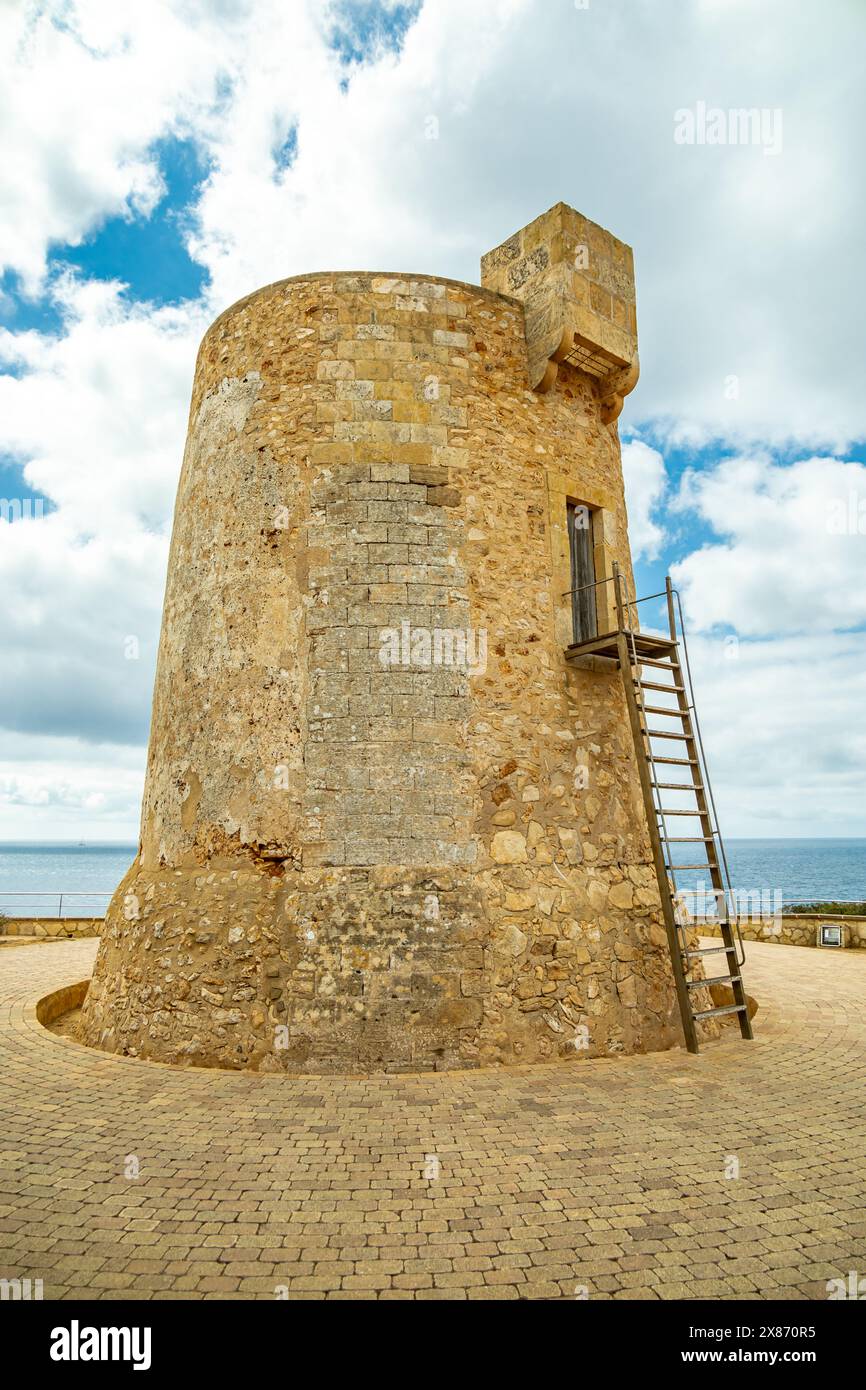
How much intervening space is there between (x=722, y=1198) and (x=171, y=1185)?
114 inches

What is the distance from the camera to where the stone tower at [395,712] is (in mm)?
6559

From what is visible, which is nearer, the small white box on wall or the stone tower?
the stone tower

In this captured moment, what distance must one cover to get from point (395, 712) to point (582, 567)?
293 cm

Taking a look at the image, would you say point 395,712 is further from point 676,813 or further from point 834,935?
point 834,935

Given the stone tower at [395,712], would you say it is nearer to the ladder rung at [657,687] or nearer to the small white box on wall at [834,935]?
the ladder rung at [657,687]

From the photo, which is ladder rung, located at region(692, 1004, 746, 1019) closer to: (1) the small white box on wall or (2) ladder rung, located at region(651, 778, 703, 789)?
(2) ladder rung, located at region(651, 778, 703, 789)

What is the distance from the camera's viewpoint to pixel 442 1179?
4242mm

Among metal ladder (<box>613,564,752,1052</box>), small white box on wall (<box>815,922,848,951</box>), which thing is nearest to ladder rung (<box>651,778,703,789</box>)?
metal ladder (<box>613,564,752,1052</box>)

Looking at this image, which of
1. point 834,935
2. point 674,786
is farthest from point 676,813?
point 834,935

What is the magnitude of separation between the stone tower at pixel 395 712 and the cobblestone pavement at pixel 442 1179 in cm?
55

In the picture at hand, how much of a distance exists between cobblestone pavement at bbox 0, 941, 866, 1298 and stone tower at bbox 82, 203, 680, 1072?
55 cm

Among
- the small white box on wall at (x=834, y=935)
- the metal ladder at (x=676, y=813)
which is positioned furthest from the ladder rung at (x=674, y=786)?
the small white box on wall at (x=834, y=935)

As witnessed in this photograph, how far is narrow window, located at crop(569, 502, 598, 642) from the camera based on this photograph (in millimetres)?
8398

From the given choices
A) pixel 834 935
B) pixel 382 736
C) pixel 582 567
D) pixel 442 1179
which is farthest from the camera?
pixel 834 935
